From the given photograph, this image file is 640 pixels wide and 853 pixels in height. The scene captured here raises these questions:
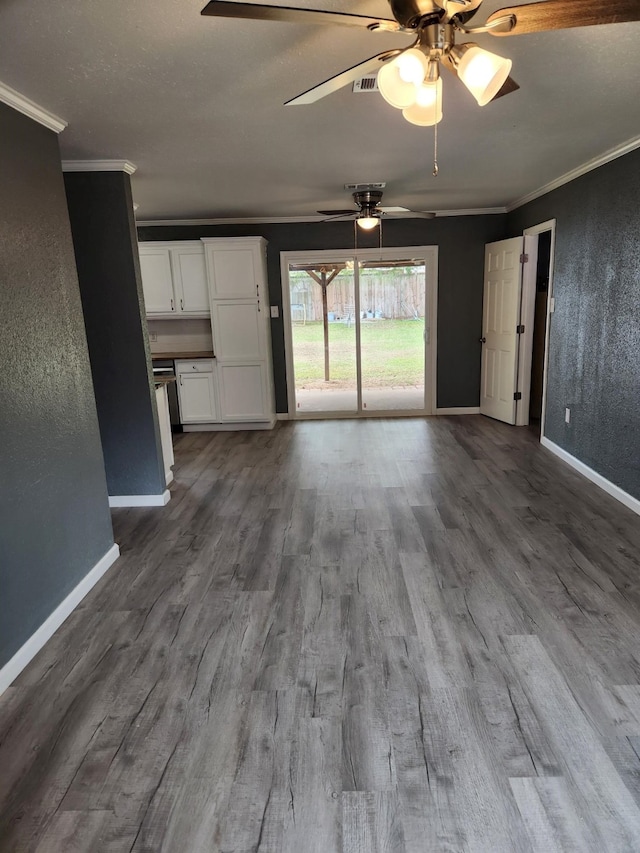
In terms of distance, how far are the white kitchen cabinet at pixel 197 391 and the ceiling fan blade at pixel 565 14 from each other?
4.88 m

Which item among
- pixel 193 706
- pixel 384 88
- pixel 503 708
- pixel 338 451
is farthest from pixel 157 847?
pixel 338 451

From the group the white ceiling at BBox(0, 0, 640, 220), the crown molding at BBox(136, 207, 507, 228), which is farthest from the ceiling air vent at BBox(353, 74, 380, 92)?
the crown molding at BBox(136, 207, 507, 228)

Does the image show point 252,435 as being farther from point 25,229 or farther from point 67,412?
point 25,229

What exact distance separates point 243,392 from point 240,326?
76 centimetres

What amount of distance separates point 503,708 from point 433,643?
414 mm

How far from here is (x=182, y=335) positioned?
20.8 feet

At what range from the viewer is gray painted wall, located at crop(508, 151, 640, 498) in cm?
348

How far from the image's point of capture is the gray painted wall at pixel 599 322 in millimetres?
3477

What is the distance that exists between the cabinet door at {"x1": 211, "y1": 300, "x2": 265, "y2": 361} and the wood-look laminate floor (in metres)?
2.68

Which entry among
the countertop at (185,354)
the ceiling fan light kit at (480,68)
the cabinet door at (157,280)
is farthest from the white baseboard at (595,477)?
the cabinet door at (157,280)

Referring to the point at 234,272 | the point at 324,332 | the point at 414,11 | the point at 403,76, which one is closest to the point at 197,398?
the point at 234,272

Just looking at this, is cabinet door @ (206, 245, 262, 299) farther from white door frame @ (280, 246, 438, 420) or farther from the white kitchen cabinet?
the white kitchen cabinet

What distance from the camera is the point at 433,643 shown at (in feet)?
7.27

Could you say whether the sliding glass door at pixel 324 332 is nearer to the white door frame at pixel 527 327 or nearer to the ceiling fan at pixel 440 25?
the white door frame at pixel 527 327
